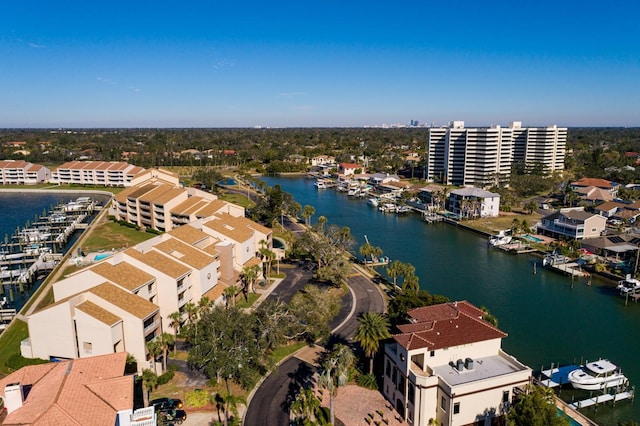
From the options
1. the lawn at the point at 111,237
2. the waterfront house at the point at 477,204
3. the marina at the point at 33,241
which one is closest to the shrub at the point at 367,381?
the marina at the point at 33,241

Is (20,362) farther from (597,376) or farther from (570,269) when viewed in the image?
(570,269)

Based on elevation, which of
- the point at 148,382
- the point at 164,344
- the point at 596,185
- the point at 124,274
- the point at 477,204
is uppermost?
the point at 124,274

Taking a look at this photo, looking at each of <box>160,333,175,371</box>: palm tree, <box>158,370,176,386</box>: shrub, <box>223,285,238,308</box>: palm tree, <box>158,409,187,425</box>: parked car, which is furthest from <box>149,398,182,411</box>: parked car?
<box>223,285,238,308</box>: palm tree

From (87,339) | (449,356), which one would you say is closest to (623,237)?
(449,356)

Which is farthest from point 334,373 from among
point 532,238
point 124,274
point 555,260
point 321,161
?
point 321,161

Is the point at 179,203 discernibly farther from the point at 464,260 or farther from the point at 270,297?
the point at 464,260

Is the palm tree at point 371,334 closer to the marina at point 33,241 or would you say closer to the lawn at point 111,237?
the marina at point 33,241
